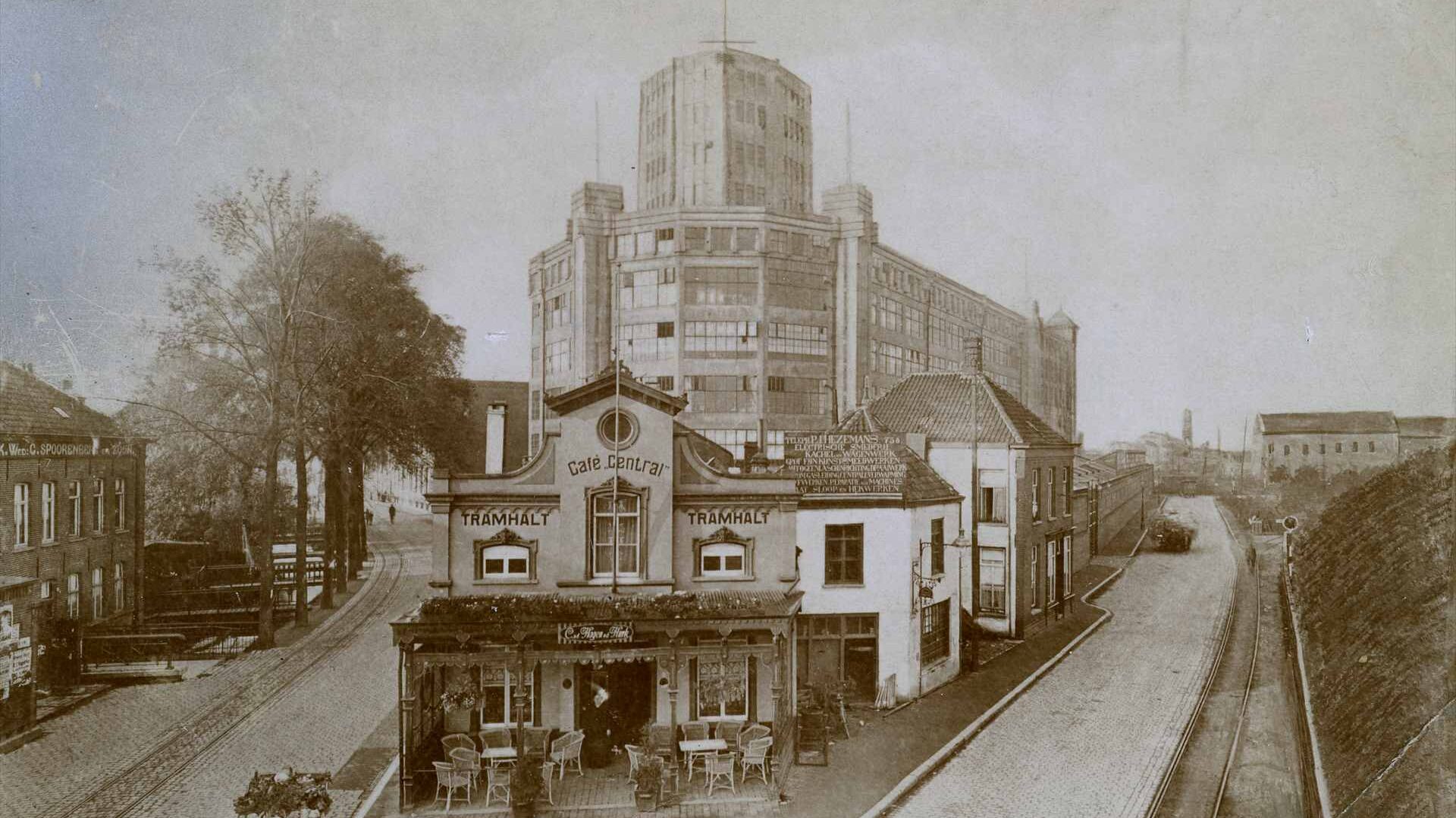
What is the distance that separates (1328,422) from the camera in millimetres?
19344

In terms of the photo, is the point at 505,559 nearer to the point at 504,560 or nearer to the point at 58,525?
the point at 504,560

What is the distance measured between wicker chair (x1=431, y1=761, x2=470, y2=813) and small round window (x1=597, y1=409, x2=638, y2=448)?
21.3 feet

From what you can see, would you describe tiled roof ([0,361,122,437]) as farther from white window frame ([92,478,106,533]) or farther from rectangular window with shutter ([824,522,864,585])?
rectangular window with shutter ([824,522,864,585])

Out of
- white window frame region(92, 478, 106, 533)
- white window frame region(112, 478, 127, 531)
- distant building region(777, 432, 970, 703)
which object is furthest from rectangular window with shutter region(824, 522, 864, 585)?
white window frame region(112, 478, 127, 531)

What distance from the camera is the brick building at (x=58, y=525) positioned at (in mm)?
17656

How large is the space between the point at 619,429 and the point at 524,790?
22.1 ft

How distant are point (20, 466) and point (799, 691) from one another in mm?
18756

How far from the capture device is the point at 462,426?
3128 centimetres

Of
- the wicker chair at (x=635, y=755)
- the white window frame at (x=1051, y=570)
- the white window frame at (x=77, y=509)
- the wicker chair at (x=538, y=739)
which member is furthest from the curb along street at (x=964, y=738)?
the white window frame at (x=77, y=509)

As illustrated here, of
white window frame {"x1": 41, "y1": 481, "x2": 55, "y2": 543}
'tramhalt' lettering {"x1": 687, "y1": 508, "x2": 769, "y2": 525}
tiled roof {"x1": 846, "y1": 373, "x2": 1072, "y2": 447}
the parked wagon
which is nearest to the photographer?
'tramhalt' lettering {"x1": 687, "y1": 508, "x2": 769, "y2": 525}

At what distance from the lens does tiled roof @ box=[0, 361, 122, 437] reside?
18000 mm

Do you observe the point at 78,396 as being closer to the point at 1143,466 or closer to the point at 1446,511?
the point at 1446,511

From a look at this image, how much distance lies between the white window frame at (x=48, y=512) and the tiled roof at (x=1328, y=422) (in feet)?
99.9

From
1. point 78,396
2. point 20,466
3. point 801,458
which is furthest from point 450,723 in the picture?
point 78,396
